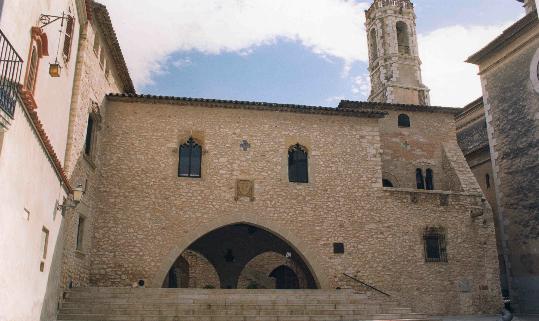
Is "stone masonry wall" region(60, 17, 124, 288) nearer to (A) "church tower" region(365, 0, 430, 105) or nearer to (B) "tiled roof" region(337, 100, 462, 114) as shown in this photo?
(B) "tiled roof" region(337, 100, 462, 114)

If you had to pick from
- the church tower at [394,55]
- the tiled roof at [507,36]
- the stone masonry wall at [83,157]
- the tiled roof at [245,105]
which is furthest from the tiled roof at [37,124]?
the church tower at [394,55]

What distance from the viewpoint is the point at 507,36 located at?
71.9 ft

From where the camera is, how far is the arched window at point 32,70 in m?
8.81

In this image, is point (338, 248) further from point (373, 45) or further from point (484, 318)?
point (373, 45)

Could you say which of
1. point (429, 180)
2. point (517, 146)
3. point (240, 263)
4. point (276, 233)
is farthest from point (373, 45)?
point (276, 233)

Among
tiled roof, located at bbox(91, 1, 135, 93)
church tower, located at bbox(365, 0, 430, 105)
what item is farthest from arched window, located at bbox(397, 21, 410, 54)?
tiled roof, located at bbox(91, 1, 135, 93)

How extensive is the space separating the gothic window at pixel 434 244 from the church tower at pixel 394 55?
13.6 meters

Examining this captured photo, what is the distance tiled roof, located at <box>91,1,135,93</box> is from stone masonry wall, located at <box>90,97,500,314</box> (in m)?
1.74

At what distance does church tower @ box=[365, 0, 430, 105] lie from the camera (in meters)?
31.9

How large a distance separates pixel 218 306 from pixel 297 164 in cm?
718

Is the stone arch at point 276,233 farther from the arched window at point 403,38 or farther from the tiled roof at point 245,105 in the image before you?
the arched window at point 403,38

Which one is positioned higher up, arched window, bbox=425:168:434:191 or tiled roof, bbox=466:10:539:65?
tiled roof, bbox=466:10:539:65

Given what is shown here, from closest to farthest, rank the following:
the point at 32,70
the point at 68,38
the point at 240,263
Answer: the point at 32,70, the point at 68,38, the point at 240,263

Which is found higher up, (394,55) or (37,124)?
(394,55)
